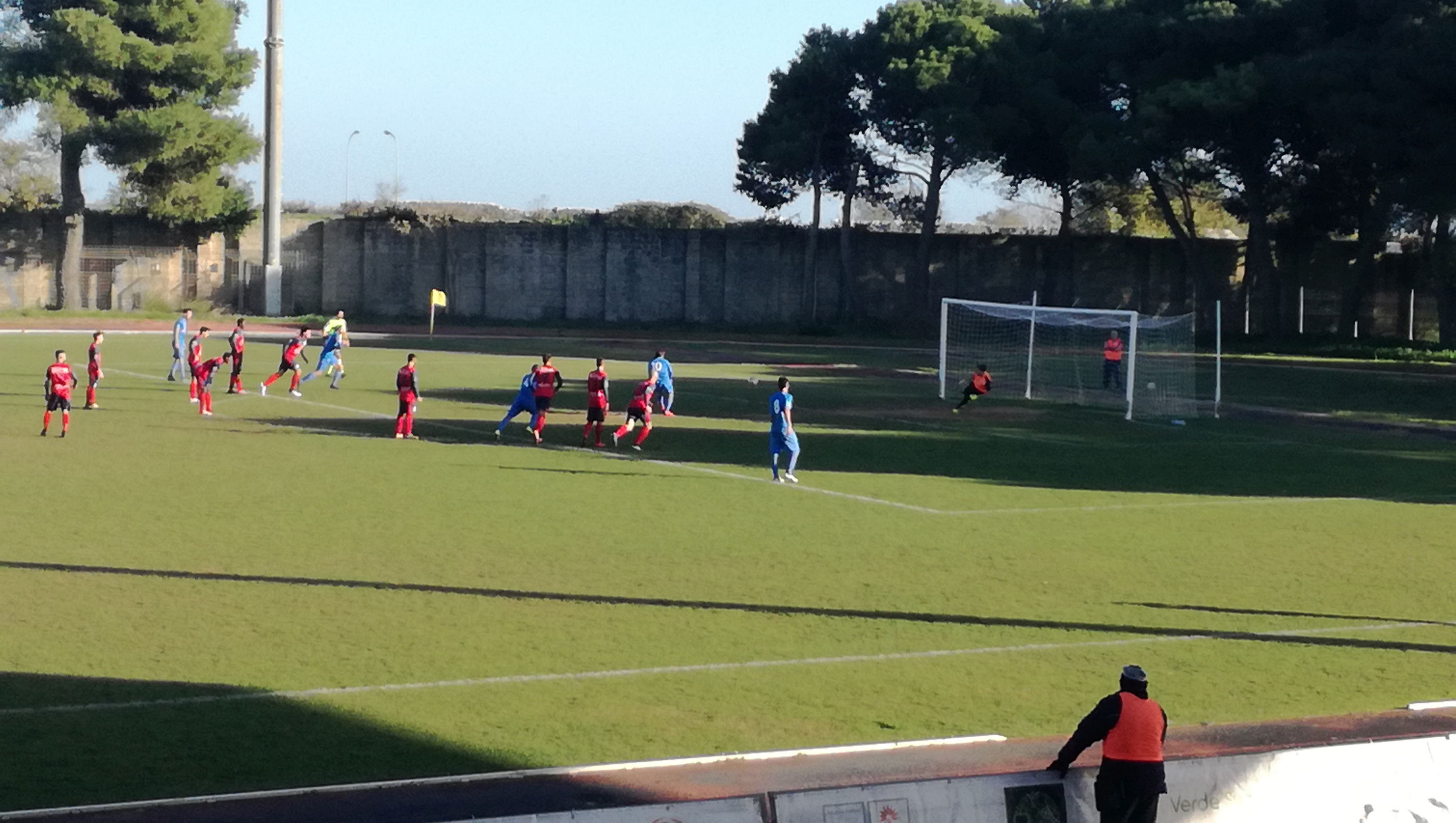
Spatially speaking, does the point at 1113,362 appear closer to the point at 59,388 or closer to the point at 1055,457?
the point at 1055,457

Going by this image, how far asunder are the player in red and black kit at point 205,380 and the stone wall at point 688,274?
138 feet

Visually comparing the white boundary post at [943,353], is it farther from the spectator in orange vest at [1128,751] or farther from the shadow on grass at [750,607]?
the spectator in orange vest at [1128,751]

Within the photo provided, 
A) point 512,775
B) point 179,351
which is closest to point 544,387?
point 179,351

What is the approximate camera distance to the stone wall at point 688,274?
237ft

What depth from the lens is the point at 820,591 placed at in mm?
14672

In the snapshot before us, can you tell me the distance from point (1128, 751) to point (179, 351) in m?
32.0

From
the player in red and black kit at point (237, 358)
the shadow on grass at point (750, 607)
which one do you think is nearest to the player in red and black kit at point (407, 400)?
the player in red and black kit at point (237, 358)

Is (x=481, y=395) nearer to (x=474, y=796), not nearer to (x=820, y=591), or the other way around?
(x=820, y=591)

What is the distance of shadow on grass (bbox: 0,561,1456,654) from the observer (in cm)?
1312

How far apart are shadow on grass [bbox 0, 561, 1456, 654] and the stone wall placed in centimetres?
5769

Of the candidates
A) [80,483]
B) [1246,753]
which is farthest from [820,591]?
[80,483]

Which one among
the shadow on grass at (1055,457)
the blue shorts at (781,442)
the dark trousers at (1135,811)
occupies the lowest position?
the dark trousers at (1135,811)

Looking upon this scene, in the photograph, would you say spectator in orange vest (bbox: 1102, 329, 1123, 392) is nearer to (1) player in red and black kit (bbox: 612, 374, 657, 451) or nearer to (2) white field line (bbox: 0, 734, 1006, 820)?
(1) player in red and black kit (bbox: 612, 374, 657, 451)

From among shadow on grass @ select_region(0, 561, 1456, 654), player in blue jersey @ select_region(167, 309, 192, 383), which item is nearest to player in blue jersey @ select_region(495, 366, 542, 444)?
player in blue jersey @ select_region(167, 309, 192, 383)
